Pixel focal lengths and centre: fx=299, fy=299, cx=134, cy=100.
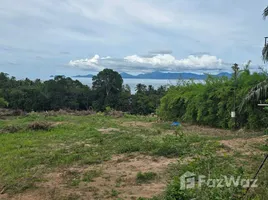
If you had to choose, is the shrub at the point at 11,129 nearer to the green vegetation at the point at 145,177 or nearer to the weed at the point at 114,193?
the green vegetation at the point at 145,177

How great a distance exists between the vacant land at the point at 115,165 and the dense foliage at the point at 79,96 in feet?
60.8

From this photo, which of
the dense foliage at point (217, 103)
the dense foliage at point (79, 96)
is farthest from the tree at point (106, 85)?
the dense foliage at point (217, 103)

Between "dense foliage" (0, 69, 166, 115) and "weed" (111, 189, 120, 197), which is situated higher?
"dense foliage" (0, 69, 166, 115)

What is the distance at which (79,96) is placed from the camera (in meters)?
28.9

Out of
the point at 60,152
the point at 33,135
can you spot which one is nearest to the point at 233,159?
the point at 60,152

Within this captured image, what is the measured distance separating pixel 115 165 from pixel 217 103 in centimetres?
577

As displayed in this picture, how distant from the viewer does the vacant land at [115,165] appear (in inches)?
131

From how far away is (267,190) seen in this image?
2.82 metres

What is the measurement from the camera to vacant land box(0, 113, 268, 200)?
10.9 ft

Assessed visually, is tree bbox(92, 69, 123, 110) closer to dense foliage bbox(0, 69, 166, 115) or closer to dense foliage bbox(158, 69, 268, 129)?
dense foliage bbox(0, 69, 166, 115)

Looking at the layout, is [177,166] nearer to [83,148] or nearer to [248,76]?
[83,148]

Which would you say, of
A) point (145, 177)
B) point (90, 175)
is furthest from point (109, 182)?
point (145, 177)

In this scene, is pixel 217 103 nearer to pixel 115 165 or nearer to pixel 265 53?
pixel 265 53

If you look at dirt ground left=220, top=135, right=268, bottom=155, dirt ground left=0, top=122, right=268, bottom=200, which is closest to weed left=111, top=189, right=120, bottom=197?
dirt ground left=0, top=122, right=268, bottom=200
